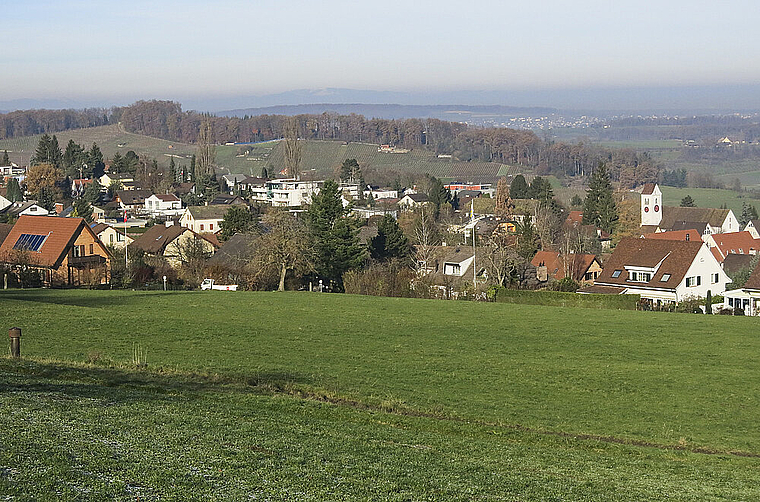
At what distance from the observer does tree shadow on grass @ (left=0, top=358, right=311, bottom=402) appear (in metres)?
13.9

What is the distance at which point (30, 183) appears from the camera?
117 metres

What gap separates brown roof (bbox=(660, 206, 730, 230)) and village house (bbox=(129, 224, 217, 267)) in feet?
188

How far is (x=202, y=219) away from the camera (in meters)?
97.1

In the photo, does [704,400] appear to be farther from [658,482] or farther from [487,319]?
[487,319]

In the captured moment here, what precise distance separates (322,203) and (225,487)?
4483cm

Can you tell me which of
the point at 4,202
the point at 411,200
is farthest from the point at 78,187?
the point at 411,200

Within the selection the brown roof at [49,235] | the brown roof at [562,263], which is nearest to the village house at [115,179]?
the brown roof at [49,235]

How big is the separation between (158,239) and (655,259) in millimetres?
41762

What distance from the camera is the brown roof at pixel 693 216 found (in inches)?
3802

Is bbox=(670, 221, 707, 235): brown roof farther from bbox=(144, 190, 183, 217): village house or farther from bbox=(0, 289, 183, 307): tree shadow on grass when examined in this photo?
bbox=(0, 289, 183, 307): tree shadow on grass

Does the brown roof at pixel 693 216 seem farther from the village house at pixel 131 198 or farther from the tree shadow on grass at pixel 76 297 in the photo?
the tree shadow on grass at pixel 76 297

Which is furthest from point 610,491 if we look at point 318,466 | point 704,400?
point 704,400

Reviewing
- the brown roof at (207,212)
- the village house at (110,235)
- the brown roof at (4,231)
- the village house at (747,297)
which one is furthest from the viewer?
the brown roof at (207,212)

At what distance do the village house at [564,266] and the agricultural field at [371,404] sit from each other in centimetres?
2866
